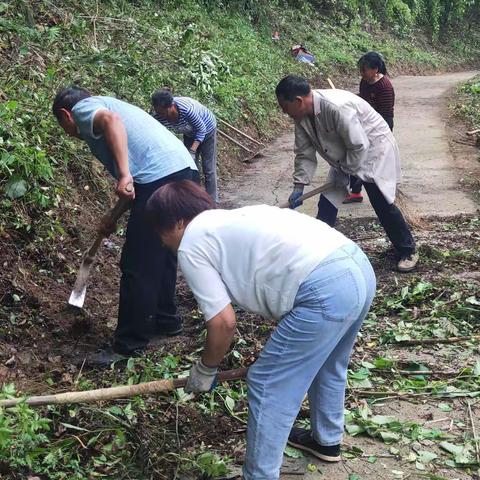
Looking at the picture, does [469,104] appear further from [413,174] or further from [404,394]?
[404,394]

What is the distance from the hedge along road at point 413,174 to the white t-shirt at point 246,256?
4952 mm

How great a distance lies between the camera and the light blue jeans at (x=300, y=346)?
2.60m

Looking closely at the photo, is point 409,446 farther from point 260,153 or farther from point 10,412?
point 260,153

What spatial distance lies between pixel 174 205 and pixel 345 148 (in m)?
3.01

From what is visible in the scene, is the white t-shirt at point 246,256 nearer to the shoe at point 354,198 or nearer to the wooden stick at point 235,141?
the shoe at point 354,198

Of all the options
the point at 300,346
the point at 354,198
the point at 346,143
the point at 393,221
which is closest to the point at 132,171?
the point at 300,346

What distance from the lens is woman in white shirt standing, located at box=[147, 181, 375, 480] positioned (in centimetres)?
254

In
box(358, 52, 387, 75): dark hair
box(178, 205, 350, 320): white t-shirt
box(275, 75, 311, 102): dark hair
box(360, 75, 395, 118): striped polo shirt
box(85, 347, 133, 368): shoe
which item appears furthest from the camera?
box(360, 75, 395, 118): striped polo shirt

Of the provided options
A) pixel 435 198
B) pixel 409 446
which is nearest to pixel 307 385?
pixel 409 446

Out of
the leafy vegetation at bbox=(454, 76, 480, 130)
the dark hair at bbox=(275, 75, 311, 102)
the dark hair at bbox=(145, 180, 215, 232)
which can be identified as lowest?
the leafy vegetation at bbox=(454, 76, 480, 130)

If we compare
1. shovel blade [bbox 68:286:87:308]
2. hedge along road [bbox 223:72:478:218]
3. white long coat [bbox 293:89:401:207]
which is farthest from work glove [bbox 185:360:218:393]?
hedge along road [bbox 223:72:478:218]

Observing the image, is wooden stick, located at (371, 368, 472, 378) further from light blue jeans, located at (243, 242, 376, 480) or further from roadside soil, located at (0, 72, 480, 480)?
light blue jeans, located at (243, 242, 376, 480)

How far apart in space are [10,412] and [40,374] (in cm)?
96

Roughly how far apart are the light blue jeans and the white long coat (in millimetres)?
2574
